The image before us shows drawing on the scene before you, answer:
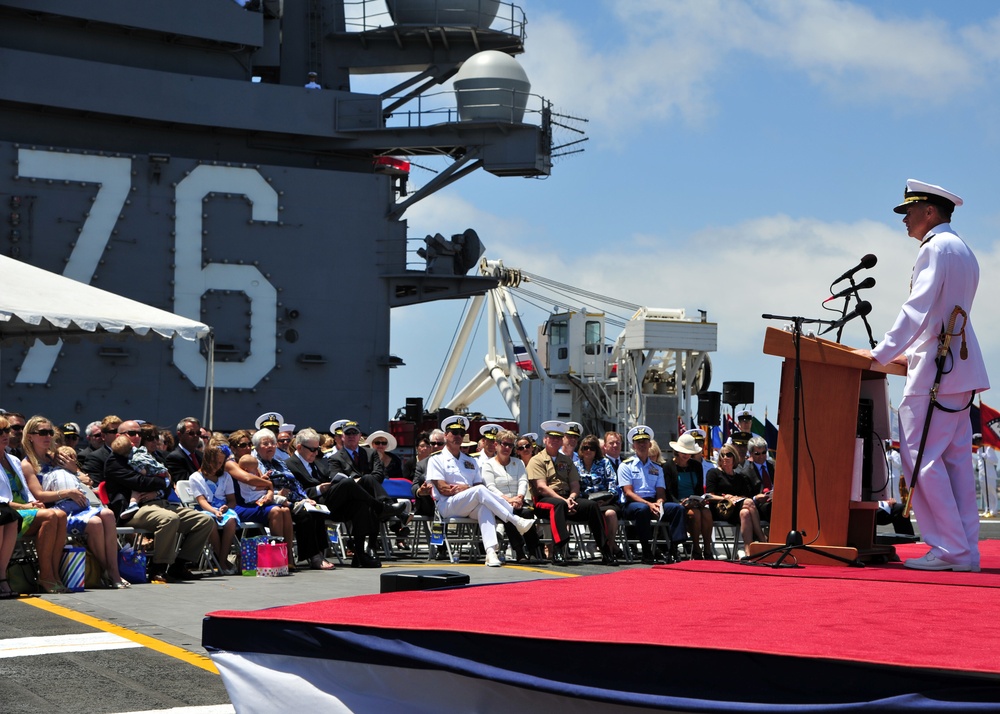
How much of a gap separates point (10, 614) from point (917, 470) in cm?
565

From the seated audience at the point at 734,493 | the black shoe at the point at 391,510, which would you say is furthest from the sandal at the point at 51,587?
the seated audience at the point at 734,493

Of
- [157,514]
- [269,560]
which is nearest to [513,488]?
[269,560]

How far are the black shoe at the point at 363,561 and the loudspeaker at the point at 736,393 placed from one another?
43.0ft

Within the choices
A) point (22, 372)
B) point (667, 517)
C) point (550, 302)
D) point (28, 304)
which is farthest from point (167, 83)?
point (550, 302)

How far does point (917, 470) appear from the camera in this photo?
5.29 m

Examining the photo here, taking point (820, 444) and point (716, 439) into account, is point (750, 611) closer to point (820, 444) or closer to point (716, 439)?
point (820, 444)

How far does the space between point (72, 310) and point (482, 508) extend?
450 centimetres

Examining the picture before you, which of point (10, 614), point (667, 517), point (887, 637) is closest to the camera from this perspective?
point (887, 637)

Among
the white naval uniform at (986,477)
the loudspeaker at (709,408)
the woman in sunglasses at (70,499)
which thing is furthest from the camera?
the loudspeaker at (709,408)

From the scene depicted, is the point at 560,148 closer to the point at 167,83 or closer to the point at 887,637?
the point at 167,83

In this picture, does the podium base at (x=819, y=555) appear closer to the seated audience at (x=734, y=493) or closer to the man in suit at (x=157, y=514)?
the man in suit at (x=157, y=514)

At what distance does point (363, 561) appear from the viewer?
1159cm

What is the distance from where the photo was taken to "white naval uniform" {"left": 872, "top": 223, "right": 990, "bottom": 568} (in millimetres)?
5258

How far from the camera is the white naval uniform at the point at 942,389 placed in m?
5.26
